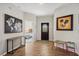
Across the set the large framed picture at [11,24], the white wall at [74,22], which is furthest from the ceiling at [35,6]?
the large framed picture at [11,24]

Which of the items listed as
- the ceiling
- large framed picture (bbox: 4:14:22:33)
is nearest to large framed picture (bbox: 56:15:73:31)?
the ceiling

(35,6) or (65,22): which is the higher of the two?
(35,6)

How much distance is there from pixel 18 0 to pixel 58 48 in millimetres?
1895

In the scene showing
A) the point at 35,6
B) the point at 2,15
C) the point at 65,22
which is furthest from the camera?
the point at 65,22

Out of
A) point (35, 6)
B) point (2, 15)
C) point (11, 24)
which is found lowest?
point (11, 24)

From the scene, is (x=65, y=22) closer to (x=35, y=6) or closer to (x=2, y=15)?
(x=35, y=6)

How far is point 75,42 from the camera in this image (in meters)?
2.38

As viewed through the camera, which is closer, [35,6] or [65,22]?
[35,6]

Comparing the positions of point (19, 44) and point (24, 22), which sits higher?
point (24, 22)

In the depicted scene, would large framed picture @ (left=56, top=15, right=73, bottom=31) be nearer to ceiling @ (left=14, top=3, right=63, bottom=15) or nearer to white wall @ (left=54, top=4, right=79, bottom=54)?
white wall @ (left=54, top=4, right=79, bottom=54)

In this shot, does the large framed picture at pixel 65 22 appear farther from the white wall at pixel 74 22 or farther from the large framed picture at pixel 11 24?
the large framed picture at pixel 11 24

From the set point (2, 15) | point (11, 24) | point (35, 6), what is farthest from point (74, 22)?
point (2, 15)

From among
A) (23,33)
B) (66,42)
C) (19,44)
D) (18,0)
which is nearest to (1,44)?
(19,44)

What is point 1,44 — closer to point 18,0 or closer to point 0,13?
point 0,13
